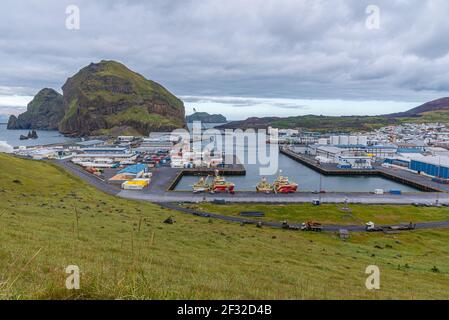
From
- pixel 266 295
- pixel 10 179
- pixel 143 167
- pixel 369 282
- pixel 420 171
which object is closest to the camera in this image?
pixel 266 295

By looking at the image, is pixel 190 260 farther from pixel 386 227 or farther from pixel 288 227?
pixel 386 227

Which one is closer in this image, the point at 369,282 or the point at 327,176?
the point at 369,282

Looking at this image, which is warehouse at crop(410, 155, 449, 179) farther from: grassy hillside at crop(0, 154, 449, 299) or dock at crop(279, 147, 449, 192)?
grassy hillside at crop(0, 154, 449, 299)

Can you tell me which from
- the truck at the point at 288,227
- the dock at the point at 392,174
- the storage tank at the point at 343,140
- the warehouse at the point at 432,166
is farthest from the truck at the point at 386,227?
the storage tank at the point at 343,140

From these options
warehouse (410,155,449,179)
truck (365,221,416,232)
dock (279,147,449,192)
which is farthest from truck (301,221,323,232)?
warehouse (410,155,449,179)

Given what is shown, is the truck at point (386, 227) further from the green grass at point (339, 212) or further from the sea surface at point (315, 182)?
the sea surface at point (315, 182)

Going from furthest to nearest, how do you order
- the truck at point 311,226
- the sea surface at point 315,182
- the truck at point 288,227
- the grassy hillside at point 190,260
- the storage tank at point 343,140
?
the storage tank at point 343,140
the sea surface at point 315,182
the truck at point 288,227
the truck at point 311,226
the grassy hillside at point 190,260
